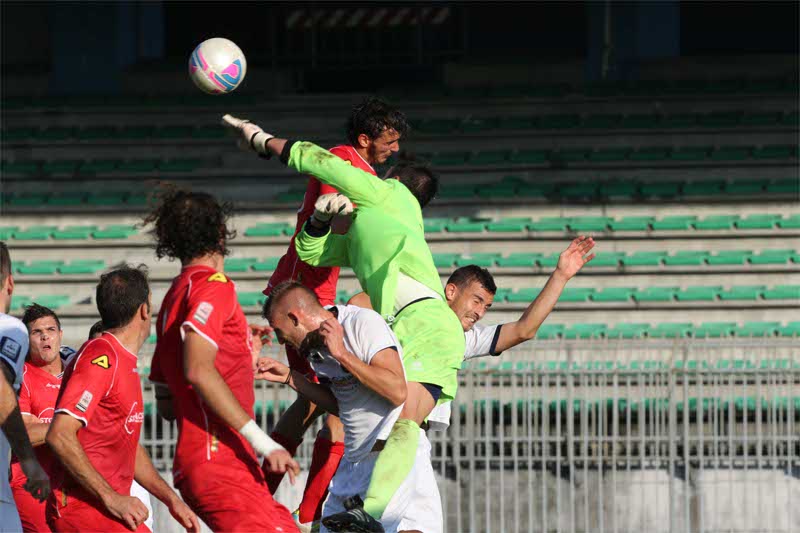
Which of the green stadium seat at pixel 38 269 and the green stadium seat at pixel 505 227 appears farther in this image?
the green stadium seat at pixel 505 227

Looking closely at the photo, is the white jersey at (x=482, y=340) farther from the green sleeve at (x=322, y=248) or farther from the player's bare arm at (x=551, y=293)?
the green sleeve at (x=322, y=248)

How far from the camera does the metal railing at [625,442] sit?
1071 cm

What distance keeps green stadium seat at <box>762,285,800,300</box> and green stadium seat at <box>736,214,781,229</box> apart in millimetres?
1536

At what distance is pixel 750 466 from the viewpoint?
1091 centimetres

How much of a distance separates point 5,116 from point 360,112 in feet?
52.8

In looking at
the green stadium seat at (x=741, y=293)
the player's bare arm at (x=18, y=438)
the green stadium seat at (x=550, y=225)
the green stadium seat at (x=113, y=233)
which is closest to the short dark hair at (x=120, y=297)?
the player's bare arm at (x=18, y=438)

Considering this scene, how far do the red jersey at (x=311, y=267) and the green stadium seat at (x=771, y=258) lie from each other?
9555 millimetres

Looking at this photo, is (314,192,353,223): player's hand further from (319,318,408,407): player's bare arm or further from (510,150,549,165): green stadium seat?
(510,150,549,165): green stadium seat

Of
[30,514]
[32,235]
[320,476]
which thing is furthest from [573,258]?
[32,235]

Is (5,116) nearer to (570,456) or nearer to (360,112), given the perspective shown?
(570,456)

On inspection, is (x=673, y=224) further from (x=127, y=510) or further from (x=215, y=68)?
(x=127, y=510)

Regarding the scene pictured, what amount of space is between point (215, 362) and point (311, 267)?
5.80ft

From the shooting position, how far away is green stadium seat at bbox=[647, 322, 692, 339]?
13099 millimetres

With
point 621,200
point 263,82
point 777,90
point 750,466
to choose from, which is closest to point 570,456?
point 750,466
